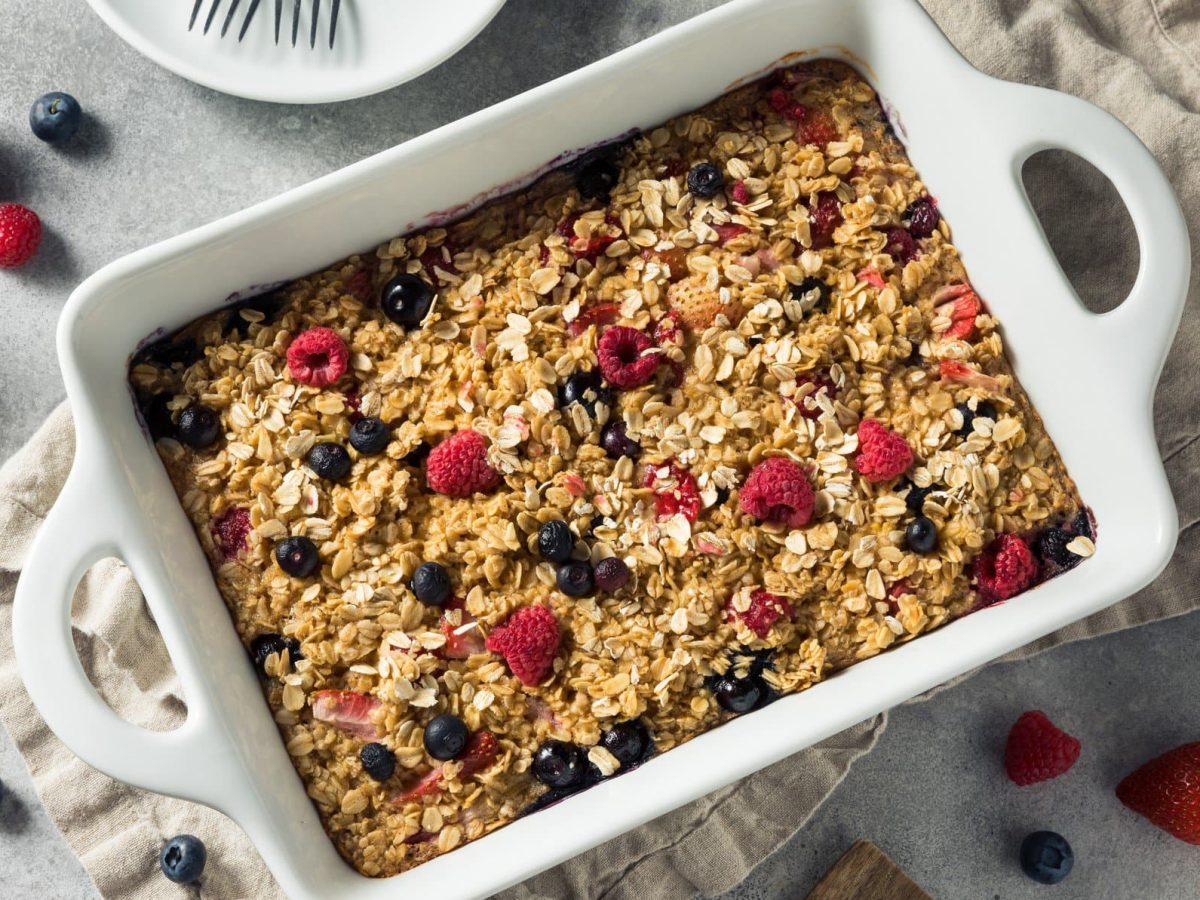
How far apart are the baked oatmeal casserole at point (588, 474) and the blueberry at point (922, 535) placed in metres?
0.01

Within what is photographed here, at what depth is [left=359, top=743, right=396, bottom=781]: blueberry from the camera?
1735 millimetres

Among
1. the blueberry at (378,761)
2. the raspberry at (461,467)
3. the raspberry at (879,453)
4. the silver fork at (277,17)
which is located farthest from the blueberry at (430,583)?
the silver fork at (277,17)

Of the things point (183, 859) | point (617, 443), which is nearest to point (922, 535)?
point (617, 443)

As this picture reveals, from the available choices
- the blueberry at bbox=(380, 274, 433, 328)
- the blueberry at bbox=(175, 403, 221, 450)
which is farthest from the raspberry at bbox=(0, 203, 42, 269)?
the blueberry at bbox=(380, 274, 433, 328)

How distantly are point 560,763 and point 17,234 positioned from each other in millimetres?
1300

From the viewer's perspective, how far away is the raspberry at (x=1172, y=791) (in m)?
2.15

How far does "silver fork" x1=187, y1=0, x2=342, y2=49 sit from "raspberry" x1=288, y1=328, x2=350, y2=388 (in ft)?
1.86

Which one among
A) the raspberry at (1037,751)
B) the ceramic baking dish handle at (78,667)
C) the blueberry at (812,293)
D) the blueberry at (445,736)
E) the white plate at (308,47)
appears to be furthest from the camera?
the raspberry at (1037,751)

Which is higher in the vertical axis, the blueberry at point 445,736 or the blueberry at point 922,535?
the blueberry at point 922,535

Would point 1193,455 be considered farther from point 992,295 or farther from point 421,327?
point 421,327

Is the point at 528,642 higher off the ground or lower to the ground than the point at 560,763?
higher

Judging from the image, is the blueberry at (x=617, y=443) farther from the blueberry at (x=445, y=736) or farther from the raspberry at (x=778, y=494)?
the blueberry at (x=445, y=736)

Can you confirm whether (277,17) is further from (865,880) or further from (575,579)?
(865,880)

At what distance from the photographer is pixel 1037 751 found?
6.93ft
